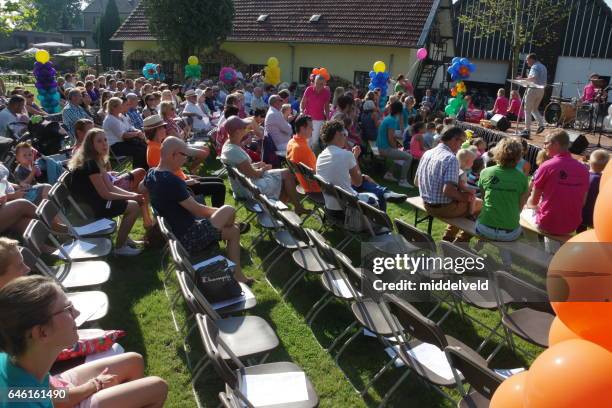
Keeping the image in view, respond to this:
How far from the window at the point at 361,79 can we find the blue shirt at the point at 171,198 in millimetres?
16710

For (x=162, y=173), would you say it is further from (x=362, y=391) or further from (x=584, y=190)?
(x=584, y=190)

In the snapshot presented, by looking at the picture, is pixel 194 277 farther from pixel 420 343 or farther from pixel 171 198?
pixel 420 343

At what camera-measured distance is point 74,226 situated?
486 centimetres

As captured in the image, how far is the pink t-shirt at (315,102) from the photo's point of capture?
9648 mm

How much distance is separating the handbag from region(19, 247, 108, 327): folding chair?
0.68m

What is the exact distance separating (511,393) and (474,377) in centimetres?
38

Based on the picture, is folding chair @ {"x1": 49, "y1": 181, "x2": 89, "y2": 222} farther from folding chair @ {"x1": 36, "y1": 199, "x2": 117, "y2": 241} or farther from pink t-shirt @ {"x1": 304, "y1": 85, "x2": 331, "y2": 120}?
pink t-shirt @ {"x1": 304, "y1": 85, "x2": 331, "y2": 120}

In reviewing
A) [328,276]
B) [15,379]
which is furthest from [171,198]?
[15,379]

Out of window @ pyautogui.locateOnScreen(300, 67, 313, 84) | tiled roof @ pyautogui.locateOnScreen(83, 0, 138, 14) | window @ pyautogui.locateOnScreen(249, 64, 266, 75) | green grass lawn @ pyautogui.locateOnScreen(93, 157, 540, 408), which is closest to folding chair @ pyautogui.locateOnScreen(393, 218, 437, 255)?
green grass lawn @ pyautogui.locateOnScreen(93, 157, 540, 408)

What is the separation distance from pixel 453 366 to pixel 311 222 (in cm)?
398

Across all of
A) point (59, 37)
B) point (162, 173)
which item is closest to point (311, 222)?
point (162, 173)

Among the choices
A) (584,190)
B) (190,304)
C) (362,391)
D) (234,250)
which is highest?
(584,190)

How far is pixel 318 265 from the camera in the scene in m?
4.23

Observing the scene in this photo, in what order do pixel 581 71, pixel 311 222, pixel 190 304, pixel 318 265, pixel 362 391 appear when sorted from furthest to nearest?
pixel 581 71, pixel 311 222, pixel 318 265, pixel 362 391, pixel 190 304
